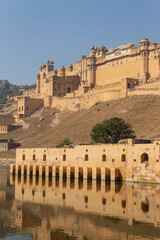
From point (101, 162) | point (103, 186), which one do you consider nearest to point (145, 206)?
point (103, 186)

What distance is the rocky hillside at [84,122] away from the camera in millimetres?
43316

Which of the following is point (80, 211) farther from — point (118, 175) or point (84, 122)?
point (84, 122)

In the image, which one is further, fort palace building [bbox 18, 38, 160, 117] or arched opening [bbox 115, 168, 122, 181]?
fort palace building [bbox 18, 38, 160, 117]

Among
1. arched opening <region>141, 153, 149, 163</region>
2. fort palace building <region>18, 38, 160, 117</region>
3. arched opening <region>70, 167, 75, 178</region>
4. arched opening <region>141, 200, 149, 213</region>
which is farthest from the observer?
fort palace building <region>18, 38, 160, 117</region>

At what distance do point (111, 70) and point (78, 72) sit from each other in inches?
433

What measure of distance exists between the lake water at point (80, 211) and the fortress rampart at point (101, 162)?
3.32 ft

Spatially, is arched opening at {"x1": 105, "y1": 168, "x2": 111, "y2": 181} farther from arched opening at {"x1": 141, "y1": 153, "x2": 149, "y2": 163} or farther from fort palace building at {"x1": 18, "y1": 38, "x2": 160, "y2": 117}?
fort palace building at {"x1": 18, "y1": 38, "x2": 160, "y2": 117}

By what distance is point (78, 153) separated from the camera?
2780 cm

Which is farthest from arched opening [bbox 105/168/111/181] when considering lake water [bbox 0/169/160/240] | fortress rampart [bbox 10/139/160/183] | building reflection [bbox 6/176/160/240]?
lake water [bbox 0/169/160/240]

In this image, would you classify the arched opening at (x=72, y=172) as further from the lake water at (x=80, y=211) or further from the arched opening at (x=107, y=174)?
the arched opening at (x=107, y=174)

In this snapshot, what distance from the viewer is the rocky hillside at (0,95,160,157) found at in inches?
1705

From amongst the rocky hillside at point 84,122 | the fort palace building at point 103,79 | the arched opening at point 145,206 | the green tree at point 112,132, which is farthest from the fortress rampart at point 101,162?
the fort palace building at point 103,79

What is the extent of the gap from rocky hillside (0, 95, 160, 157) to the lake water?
15799mm

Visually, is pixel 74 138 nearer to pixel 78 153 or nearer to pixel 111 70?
pixel 78 153
